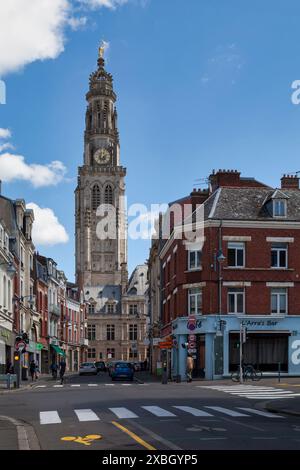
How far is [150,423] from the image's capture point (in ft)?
53.1

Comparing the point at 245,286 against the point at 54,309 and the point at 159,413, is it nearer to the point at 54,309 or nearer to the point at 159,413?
the point at 159,413

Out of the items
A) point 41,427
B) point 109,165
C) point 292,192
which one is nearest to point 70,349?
point 292,192

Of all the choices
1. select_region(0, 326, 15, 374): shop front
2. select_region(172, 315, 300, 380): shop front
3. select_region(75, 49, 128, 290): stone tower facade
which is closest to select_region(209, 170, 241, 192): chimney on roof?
select_region(172, 315, 300, 380): shop front

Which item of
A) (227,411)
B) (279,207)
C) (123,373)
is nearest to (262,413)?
(227,411)

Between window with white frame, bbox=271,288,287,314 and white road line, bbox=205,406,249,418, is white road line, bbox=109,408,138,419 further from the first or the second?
window with white frame, bbox=271,288,287,314

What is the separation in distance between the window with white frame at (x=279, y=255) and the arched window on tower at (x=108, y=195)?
111 meters

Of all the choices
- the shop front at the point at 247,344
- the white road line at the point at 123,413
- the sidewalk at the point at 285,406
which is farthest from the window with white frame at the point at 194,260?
the white road line at the point at 123,413

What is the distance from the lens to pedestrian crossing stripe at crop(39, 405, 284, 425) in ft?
58.6

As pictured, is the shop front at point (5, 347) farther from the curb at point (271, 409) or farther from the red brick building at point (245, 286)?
the curb at point (271, 409)

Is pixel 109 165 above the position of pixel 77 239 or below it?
above

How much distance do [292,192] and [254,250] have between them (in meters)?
6.08

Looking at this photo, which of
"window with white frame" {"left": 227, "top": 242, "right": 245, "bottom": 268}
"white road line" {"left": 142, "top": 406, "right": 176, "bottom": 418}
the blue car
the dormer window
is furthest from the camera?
the blue car

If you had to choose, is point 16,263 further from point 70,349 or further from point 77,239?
point 77,239

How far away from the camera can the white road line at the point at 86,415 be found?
17.4 m
